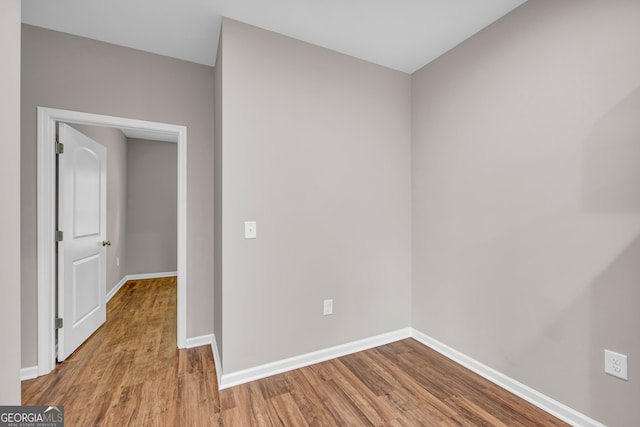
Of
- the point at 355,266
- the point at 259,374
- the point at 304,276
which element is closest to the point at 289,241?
the point at 304,276

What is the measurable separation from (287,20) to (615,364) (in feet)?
9.42

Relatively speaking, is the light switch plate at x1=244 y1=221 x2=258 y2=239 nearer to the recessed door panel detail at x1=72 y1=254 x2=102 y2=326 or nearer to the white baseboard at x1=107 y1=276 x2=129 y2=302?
the recessed door panel detail at x1=72 y1=254 x2=102 y2=326

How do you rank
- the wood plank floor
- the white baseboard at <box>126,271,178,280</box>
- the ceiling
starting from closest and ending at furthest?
the wood plank floor
the ceiling
the white baseboard at <box>126,271,178,280</box>

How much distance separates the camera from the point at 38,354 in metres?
2.13

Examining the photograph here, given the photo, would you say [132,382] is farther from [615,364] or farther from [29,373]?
[615,364]

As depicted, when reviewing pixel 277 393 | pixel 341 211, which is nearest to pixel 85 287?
pixel 277 393


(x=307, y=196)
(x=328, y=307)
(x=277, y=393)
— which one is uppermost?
(x=307, y=196)

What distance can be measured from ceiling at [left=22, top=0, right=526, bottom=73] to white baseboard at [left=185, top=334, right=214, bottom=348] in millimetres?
2544

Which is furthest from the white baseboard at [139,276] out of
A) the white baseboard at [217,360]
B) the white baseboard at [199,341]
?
the white baseboard at [217,360]

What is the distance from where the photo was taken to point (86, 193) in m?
2.76

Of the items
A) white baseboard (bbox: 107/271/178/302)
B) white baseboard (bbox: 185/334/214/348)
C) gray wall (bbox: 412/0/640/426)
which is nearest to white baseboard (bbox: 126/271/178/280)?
white baseboard (bbox: 107/271/178/302)

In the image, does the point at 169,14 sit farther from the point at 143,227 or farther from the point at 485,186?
the point at 143,227

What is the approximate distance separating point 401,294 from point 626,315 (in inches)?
61.4

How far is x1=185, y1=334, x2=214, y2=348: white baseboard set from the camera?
2.61 meters
